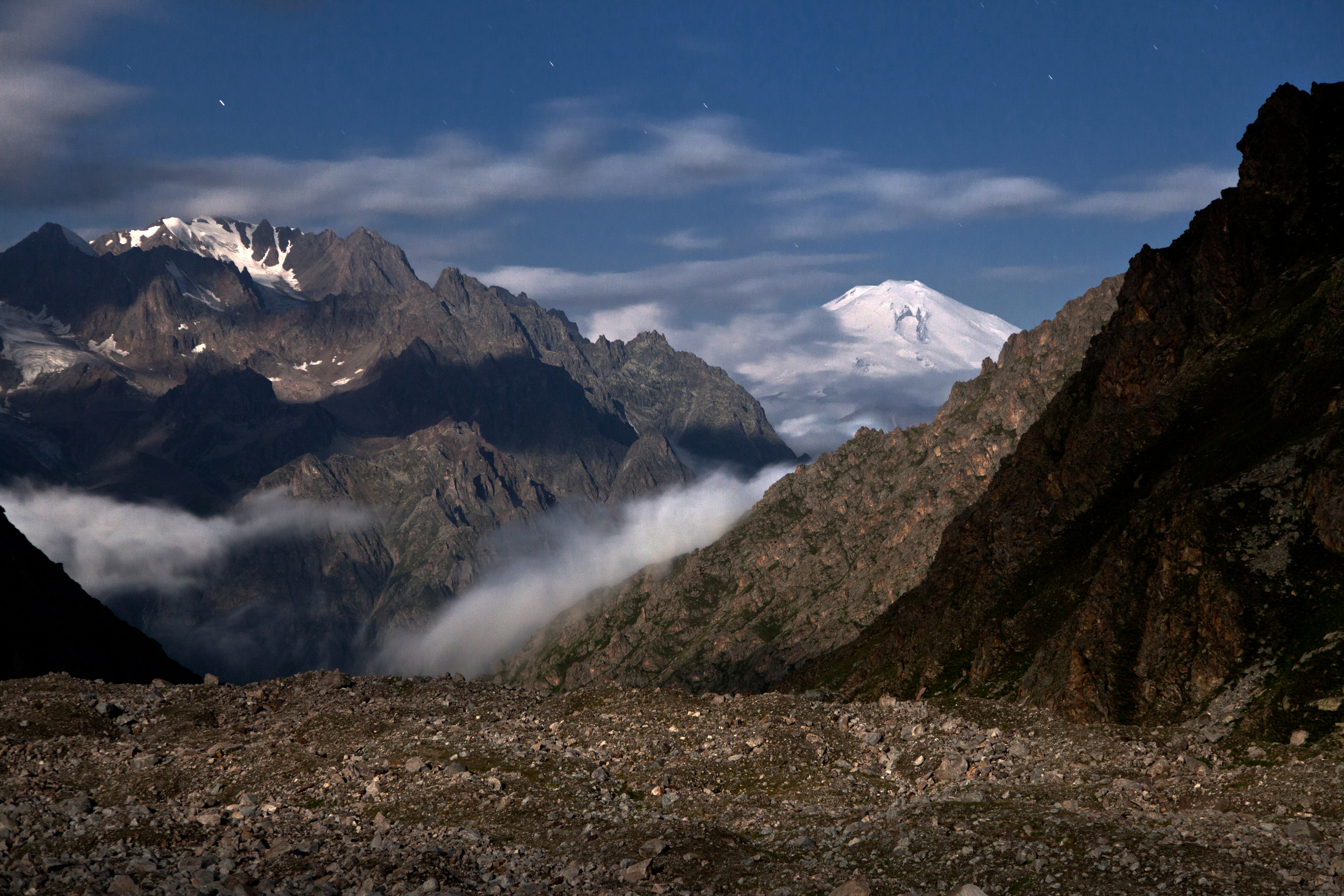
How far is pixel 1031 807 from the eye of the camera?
31.7m

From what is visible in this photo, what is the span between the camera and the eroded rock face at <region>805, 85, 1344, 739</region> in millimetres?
52094

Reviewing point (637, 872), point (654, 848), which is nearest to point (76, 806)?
point (637, 872)

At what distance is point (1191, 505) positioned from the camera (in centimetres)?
6469

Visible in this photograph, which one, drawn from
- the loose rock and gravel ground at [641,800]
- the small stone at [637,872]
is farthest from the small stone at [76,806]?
the small stone at [637,872]

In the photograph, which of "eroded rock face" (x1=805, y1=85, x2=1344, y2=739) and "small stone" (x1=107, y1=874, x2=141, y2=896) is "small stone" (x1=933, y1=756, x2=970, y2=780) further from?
"small stone" (x1=107, y1=874, x2=141, y2=896)

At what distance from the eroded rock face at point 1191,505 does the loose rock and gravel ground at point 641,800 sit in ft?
34.8

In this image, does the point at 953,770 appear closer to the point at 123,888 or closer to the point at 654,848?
the point at 654,848

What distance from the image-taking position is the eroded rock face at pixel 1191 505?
171ft

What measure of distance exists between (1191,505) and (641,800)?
47.2 meters

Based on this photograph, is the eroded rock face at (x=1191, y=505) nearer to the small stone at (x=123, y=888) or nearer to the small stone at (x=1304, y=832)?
the small stone at (x=1304, y=832)

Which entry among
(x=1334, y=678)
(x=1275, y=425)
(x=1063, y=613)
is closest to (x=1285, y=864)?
(x=1334, y=678)

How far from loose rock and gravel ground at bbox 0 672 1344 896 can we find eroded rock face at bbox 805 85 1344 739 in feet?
34.8

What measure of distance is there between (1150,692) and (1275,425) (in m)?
24.0

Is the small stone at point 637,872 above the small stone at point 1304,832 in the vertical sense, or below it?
below
